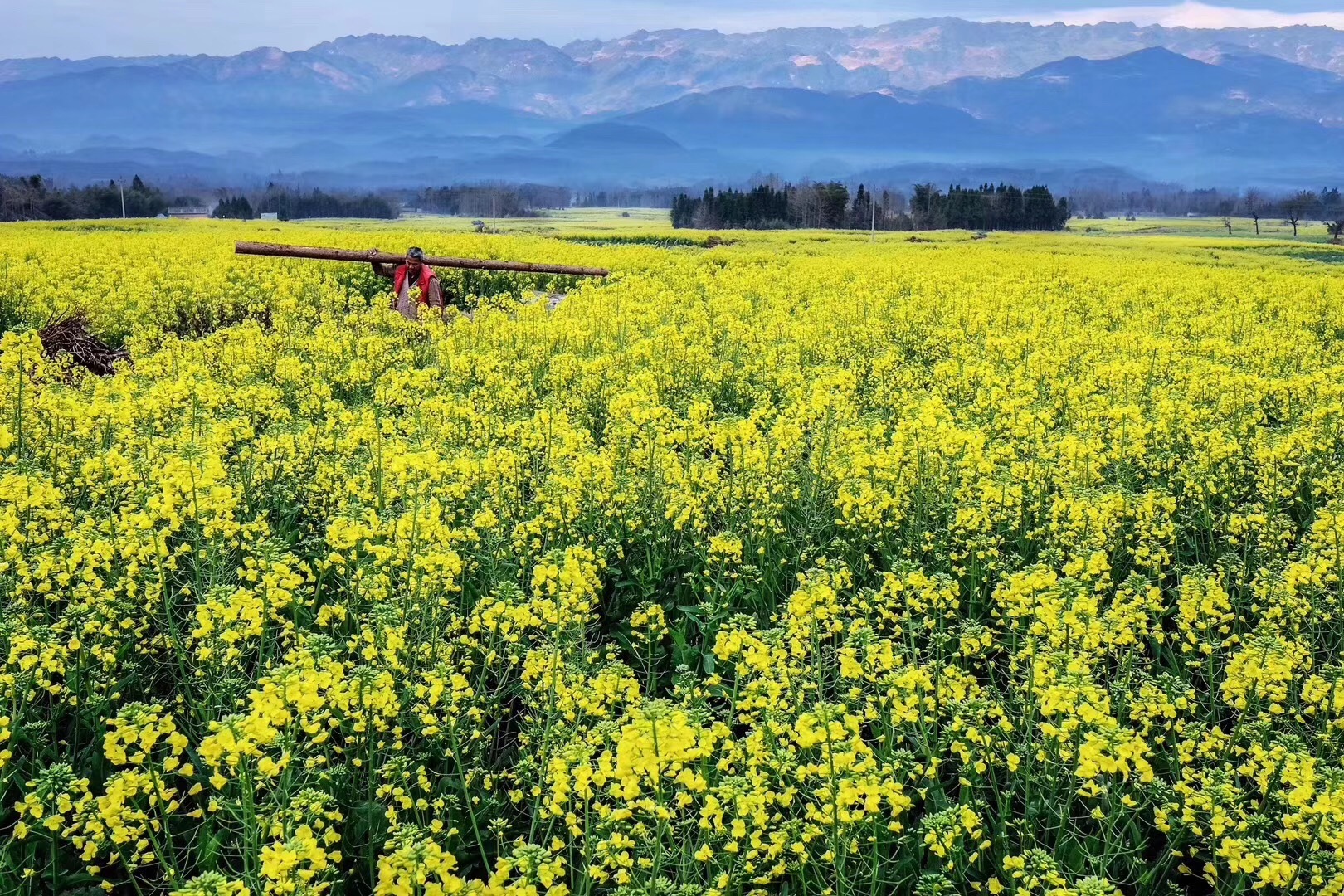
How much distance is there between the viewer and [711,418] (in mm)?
11773

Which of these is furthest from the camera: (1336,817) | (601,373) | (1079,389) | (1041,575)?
(601,373)

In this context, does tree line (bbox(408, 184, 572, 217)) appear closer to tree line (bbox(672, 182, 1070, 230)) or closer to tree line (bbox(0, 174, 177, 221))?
tree line (bbox(672, 182, 1070, 230))

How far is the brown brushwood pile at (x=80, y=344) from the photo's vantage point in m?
16.7

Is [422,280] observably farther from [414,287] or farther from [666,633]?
[666,633]

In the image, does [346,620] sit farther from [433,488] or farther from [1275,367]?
[1275,367]

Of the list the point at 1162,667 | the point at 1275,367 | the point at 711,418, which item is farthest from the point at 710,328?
the point at 1162,667

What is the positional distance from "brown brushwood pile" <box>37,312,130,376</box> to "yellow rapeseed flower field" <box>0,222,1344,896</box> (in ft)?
14.7

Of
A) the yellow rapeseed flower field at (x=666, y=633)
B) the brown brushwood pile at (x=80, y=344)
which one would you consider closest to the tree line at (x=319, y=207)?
the brown brushwood pile at (x=80, y=344)

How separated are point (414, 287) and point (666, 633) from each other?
634 inches

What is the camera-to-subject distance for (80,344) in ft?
57.0

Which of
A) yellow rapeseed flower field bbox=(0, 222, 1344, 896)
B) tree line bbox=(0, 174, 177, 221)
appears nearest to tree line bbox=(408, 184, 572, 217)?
tree line bbox=(0, 174, 177, 221)

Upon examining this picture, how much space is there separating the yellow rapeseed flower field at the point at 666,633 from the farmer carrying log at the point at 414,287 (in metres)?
7.08

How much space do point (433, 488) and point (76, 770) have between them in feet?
9.59

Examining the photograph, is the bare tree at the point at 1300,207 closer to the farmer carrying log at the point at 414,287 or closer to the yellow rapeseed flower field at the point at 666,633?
the farmer carrying log at the point at 414,287
